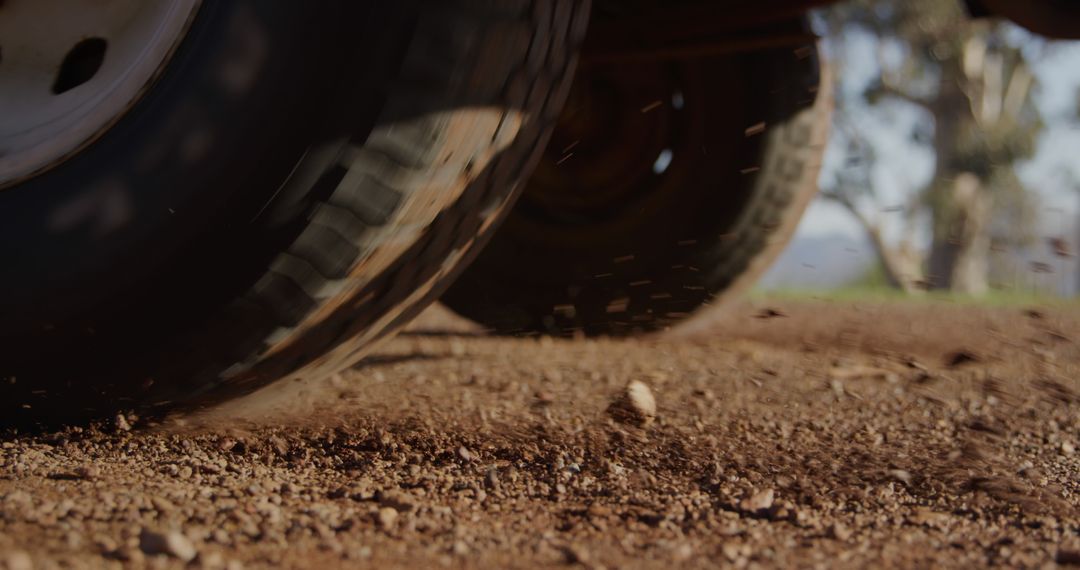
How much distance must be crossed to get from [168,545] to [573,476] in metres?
0.63

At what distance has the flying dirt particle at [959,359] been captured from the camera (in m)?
3.19

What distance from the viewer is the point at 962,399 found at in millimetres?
2338

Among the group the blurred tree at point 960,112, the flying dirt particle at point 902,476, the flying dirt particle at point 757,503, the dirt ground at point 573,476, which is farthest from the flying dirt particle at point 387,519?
the blurred tree at point 960,112

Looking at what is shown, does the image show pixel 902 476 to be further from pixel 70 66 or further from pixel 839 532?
pixel 70 66

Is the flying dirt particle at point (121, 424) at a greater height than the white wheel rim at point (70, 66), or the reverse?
the white wheel rim at point (70, 66)

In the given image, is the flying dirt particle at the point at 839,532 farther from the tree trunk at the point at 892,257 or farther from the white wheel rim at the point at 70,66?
the tree trunk at the point at 892,257

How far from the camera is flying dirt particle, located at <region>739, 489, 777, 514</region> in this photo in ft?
4.34

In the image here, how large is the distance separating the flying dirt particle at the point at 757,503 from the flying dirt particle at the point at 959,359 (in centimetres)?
202

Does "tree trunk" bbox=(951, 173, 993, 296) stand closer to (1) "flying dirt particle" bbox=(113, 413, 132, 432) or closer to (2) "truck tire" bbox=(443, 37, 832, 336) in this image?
(2) "truck tire" bbox=(443, 37, 832, 336)

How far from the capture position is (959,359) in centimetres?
328

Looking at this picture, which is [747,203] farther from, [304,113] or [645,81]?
[304,113]

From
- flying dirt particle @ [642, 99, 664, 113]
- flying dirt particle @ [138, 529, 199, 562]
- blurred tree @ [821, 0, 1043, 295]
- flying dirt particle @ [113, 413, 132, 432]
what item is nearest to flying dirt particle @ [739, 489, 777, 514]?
flying dirt particle @ [138, 529, 199, 562]

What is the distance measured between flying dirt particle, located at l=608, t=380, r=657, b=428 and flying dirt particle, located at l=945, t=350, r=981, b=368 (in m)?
1.57

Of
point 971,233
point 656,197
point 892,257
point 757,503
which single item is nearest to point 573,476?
point 757,503
